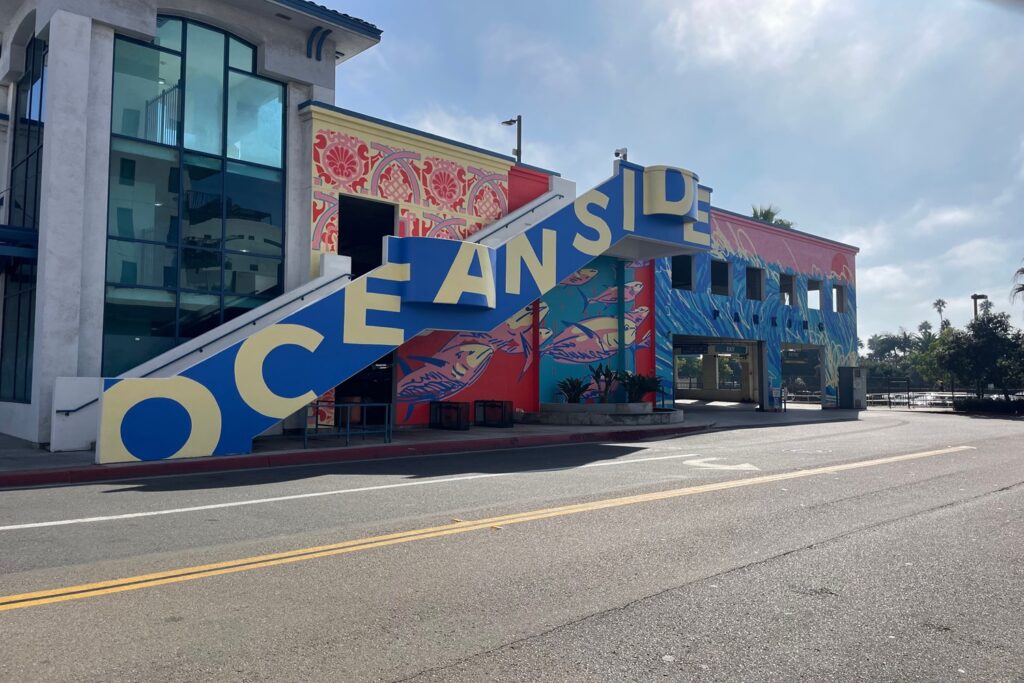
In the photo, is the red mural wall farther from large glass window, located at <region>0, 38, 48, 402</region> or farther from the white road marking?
the white road marking

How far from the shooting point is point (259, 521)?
7758 millimetres

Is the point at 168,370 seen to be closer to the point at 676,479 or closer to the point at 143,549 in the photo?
the point at 143,549

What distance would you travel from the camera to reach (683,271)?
1236 inches

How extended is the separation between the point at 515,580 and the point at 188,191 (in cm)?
1455

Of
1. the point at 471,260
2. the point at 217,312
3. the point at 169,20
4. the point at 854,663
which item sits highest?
the point at 169,20

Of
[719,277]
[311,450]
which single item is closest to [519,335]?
[311,450]

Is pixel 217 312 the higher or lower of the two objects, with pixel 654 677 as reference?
higher

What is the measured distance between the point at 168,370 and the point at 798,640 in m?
13.3

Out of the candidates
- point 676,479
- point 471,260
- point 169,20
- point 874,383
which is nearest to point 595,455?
point 676,479

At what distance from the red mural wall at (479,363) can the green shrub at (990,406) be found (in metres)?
23.2

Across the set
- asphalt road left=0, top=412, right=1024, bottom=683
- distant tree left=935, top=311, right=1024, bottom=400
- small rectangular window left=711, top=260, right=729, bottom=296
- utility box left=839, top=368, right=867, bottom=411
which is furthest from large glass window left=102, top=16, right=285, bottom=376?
distant tree left=935, top=311, right=1024, bottom=400

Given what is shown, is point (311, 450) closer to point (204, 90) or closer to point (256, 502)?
point (256, 502)

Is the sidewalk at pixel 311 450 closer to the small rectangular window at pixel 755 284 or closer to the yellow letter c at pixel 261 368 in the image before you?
the yellow letter c at pixel 261 368

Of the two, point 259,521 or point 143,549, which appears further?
point 259,521
